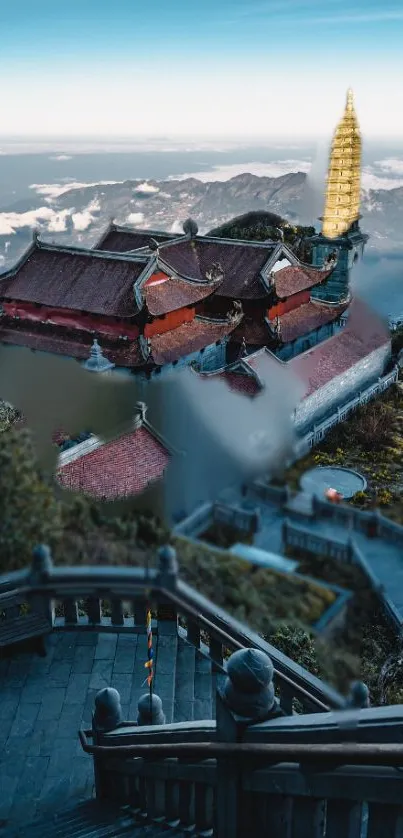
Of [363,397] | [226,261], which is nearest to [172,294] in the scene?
[226,261]

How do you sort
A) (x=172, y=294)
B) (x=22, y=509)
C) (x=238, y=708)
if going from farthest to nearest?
(x=172, y=294)
(x=238, y=708)
(x=22, y=509)

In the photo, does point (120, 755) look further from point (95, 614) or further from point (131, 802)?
point (95, 614)

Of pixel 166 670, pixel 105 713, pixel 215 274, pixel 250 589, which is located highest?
pixel 250 589

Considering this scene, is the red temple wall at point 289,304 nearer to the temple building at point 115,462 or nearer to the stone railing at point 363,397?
the stone railing at point 363,397

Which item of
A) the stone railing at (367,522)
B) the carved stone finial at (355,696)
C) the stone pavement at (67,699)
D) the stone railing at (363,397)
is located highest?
the stone railing at (367,522)

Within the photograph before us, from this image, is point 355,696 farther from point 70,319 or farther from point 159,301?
point 70,319

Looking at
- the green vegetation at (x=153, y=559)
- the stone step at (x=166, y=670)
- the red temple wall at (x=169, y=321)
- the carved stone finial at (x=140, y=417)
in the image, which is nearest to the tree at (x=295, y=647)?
the stone step at (x=166, y=670)
